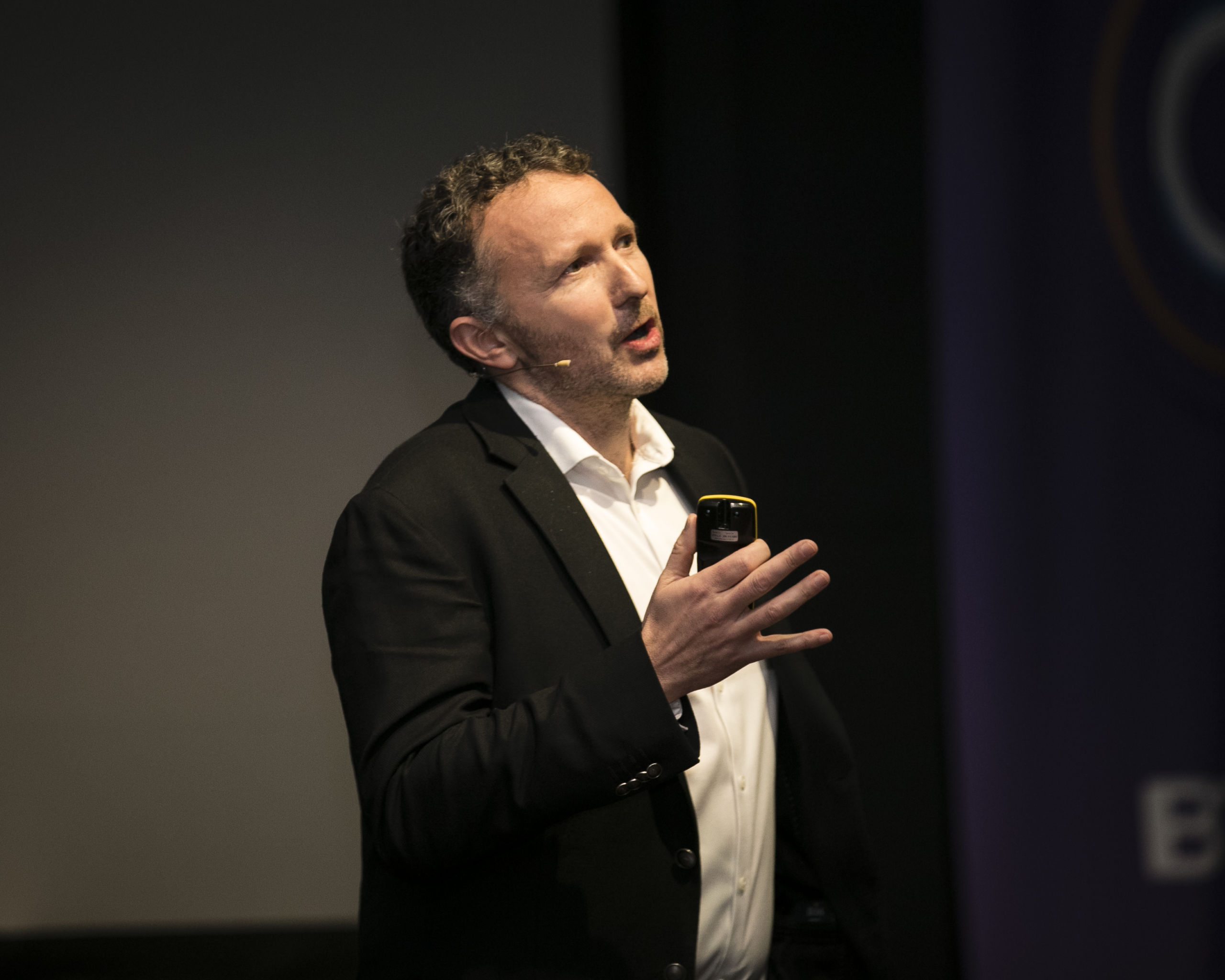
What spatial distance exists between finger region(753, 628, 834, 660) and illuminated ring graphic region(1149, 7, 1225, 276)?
1.69 m

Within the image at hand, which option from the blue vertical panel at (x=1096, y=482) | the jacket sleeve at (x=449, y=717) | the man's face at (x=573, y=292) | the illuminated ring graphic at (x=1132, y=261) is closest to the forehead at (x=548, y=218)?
the man's face at (x=573, y=292)

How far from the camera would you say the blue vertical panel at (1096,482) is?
2264 millimetres

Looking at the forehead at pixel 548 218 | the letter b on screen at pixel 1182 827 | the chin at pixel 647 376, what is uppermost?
the forehead at pixel 548 218

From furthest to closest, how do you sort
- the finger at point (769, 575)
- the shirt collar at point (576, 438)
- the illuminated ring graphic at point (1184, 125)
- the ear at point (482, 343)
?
the illuminated ring graphic at point (1184, 125)
the ear at point (482, 343)
the shirt collar at point (576, 438)
the finger at point (769, 575)

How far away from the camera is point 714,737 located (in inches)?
56.2

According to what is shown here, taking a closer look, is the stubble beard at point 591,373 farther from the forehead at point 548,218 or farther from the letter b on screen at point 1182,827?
the letter b on screen at point 1182,827

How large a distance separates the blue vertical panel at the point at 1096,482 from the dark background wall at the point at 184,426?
1505mm

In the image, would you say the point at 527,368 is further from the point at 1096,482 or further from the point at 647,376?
the point at 1096,482

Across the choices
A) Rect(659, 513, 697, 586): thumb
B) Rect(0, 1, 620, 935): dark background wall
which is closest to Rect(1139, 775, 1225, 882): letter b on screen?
Rect(659, 513, 697, 586): thumb

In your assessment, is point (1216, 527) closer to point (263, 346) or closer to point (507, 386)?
point (507, 386)

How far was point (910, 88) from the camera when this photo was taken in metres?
2.45

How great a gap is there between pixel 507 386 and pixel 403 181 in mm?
1579

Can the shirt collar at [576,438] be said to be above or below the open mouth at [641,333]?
below

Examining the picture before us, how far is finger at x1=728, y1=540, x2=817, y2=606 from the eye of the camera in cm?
108
